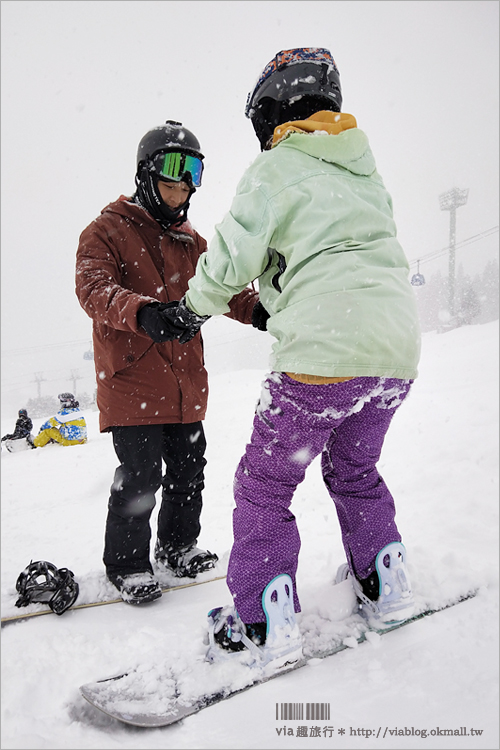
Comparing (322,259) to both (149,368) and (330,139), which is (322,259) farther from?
(149,368)

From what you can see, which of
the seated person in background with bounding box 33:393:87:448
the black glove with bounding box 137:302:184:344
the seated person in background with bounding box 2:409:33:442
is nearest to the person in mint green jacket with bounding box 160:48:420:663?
A: the black glove with bounding box 137:302:184:344

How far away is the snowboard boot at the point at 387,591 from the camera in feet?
5.02

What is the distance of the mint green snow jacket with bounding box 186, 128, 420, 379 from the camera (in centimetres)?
133

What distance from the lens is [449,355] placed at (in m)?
8.85

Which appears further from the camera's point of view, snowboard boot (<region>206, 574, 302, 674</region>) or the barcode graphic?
snowboard boot (<region>206, 574, 302, 674</region>)

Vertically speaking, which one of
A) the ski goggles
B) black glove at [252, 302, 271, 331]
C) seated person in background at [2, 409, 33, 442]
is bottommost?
seated person in background at [2, 409, 33, 442]

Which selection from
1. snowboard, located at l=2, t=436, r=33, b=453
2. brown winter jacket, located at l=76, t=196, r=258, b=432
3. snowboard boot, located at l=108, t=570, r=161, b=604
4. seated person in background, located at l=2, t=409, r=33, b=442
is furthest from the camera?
seated person in background, located at l=2, t=409, r=33, b=442

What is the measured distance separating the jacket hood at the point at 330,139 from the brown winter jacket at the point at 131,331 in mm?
907

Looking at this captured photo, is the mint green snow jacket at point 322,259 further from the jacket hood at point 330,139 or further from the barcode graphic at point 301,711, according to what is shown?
the barcode graphic at point 301,711

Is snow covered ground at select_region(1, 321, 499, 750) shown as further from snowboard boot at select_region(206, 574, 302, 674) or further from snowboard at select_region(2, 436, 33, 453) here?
snowboard at select_region(2, 436, 33, 453)

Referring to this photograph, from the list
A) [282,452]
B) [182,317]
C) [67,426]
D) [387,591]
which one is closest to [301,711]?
[387,591]

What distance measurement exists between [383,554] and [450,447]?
246 centimetres

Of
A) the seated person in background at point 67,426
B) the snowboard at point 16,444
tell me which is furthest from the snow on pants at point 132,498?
the snowboard at point 16,444

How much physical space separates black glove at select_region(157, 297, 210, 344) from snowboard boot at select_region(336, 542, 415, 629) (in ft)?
3.66
